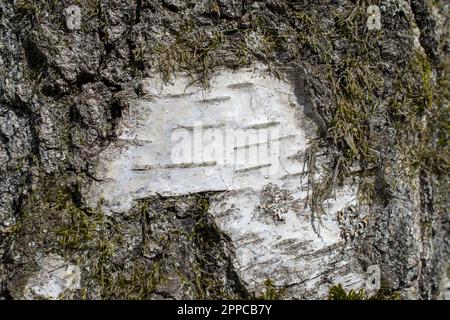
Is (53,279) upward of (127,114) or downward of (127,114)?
downward

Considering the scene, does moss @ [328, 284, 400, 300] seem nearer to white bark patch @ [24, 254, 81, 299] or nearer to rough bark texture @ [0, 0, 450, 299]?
rough bark texture @ [0, 0, 450, 299]

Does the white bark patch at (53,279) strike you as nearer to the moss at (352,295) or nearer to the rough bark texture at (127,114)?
the rough bark texture at (127,114)

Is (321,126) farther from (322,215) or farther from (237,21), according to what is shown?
(237,21)

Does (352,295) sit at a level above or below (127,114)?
below

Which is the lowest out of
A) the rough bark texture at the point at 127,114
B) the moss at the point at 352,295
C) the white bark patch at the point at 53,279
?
the moss at the point at 352,295

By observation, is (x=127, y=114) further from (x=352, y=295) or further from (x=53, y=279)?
(x=352, y=295)

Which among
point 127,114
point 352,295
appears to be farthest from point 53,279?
point 352,295

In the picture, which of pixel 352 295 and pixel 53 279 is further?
Result: pixel 352 295

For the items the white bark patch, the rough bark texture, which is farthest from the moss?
the white bark patch

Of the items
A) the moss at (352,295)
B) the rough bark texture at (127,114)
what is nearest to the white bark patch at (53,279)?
the rough bark texture at (127,114)
